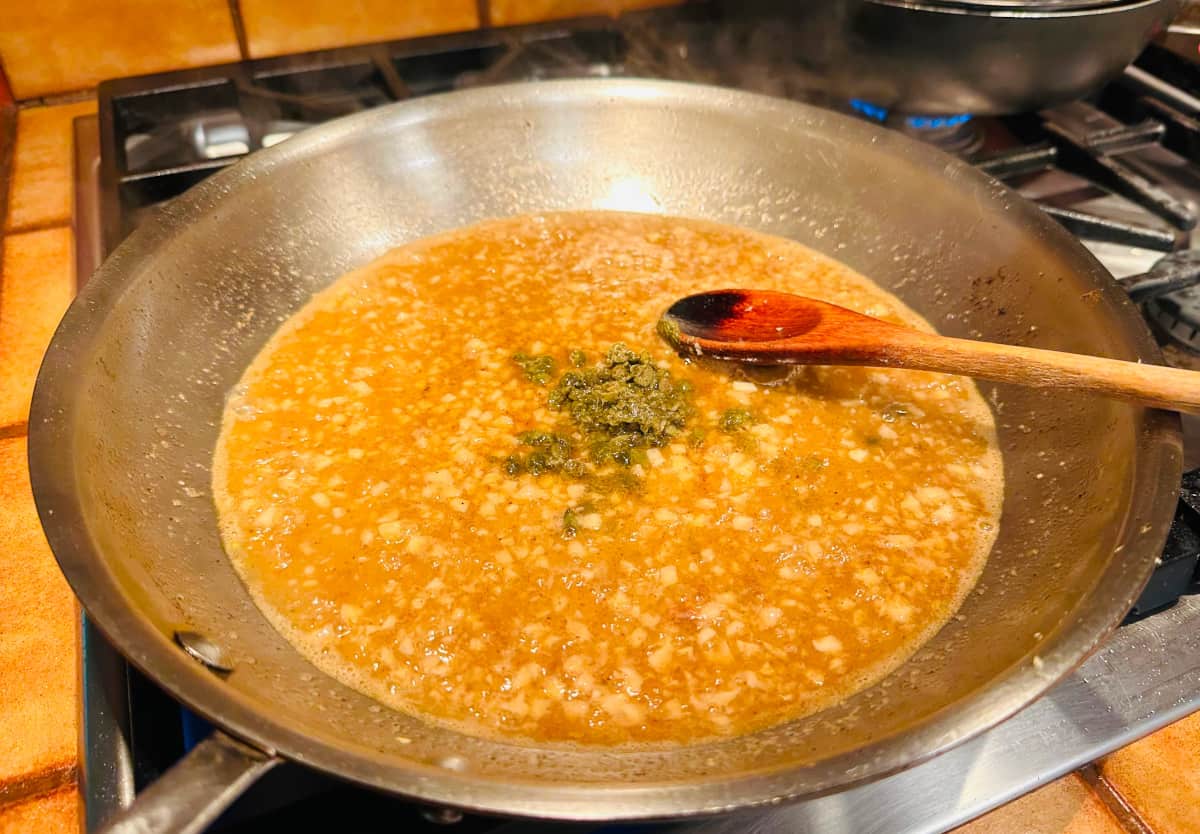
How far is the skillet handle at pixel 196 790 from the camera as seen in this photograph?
720 millimetres

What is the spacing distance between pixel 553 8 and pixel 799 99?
0.83 m

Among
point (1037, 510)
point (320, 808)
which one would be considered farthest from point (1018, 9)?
point (320, 808)

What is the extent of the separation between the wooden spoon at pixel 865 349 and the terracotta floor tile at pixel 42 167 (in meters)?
1.46

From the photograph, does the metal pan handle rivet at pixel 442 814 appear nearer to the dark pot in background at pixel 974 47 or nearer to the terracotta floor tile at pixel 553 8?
the dark pot in background at pixel 974 47

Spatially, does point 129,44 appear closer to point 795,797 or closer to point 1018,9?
point 1018,9

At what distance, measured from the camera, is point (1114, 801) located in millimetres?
1126

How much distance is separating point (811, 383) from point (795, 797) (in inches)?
34.6

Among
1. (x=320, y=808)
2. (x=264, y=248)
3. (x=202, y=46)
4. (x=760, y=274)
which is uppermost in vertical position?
(x=202, y=46)

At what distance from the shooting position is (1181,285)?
5.04ft

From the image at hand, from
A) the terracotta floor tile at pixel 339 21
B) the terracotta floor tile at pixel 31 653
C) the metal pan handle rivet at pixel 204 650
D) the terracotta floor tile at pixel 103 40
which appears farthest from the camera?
the terracotta floor tile at pixel 339 21

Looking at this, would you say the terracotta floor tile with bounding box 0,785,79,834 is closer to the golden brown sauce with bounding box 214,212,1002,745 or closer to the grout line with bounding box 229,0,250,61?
the golden brown sauce with bounding box 214,212,1002,745

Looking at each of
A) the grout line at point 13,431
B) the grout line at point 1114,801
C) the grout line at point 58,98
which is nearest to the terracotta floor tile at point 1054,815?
the grout line at point 1114,801

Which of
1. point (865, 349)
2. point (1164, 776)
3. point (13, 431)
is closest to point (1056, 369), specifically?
point (865, 349)

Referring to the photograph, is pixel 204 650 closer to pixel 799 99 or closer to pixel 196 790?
pixel 196 790
